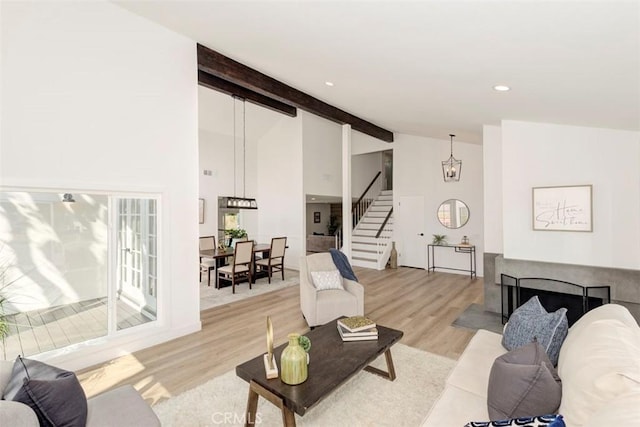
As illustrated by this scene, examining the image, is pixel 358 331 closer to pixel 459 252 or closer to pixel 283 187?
pixel 459 252

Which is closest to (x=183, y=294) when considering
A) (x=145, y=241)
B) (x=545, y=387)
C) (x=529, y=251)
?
(x=145, y=241)

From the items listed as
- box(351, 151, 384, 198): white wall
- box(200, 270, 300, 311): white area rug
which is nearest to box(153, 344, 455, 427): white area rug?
box(200, 270, 300, 311): white area rug

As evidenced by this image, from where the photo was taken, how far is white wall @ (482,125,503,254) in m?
5.03

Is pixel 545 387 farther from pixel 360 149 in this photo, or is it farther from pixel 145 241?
A: pixel 360 149

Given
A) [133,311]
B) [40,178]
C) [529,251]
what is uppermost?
[40,178]

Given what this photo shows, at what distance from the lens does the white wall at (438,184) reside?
7238 mm

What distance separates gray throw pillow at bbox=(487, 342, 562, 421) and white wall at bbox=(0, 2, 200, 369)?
11.4 feet

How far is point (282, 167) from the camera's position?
8.52 m

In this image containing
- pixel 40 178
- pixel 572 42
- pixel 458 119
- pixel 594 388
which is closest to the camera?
pixel 594 388

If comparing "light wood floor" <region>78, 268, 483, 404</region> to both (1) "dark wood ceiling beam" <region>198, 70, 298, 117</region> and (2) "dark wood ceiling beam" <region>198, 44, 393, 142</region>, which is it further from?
(1) "dark wood ceiling beam" <region>198, 70, 298, 117</region>

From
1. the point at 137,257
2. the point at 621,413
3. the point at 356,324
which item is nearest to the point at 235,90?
the point at 137,257

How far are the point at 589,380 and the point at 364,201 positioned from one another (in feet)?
30.9

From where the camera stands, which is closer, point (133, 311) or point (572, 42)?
point (572, 42)

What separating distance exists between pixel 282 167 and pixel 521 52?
680 cm
